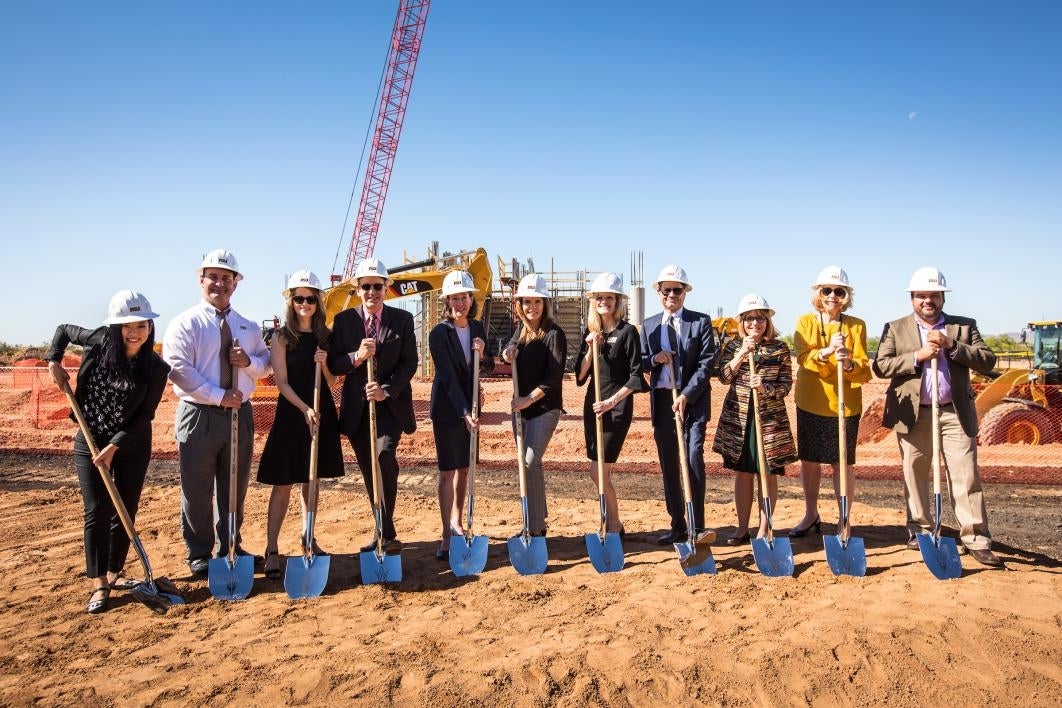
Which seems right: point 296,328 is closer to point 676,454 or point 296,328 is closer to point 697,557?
point 676,454

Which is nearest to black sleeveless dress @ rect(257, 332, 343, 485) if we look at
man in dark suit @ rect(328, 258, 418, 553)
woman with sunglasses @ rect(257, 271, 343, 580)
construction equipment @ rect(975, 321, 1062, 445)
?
woman with sunglasses @ rect(257, 271, 343, 580)

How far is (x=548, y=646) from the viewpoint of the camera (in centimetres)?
360

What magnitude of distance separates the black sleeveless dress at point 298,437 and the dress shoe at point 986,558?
14.7 feet

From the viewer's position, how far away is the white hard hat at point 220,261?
4478 mm

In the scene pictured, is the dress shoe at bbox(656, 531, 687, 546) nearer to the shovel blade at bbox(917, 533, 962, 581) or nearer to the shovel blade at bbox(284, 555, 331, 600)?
the shovel blade at bbox(917, 533, 962, 581)

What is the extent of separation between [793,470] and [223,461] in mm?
6984

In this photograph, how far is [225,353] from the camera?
4.50 m

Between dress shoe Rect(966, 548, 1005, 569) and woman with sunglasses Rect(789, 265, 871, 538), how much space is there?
855mm

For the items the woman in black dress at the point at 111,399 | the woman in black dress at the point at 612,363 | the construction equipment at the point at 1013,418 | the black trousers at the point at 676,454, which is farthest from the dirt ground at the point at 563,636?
the construction equipment at the point at 1013,418

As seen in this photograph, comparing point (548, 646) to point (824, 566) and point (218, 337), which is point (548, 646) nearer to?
point (824, 566)

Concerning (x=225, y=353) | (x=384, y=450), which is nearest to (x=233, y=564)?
(x=384, y=450)

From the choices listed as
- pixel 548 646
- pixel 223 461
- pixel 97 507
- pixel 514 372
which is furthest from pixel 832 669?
pixel 97 507

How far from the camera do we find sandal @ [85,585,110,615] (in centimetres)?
418

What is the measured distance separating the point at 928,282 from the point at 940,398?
2.74ft
